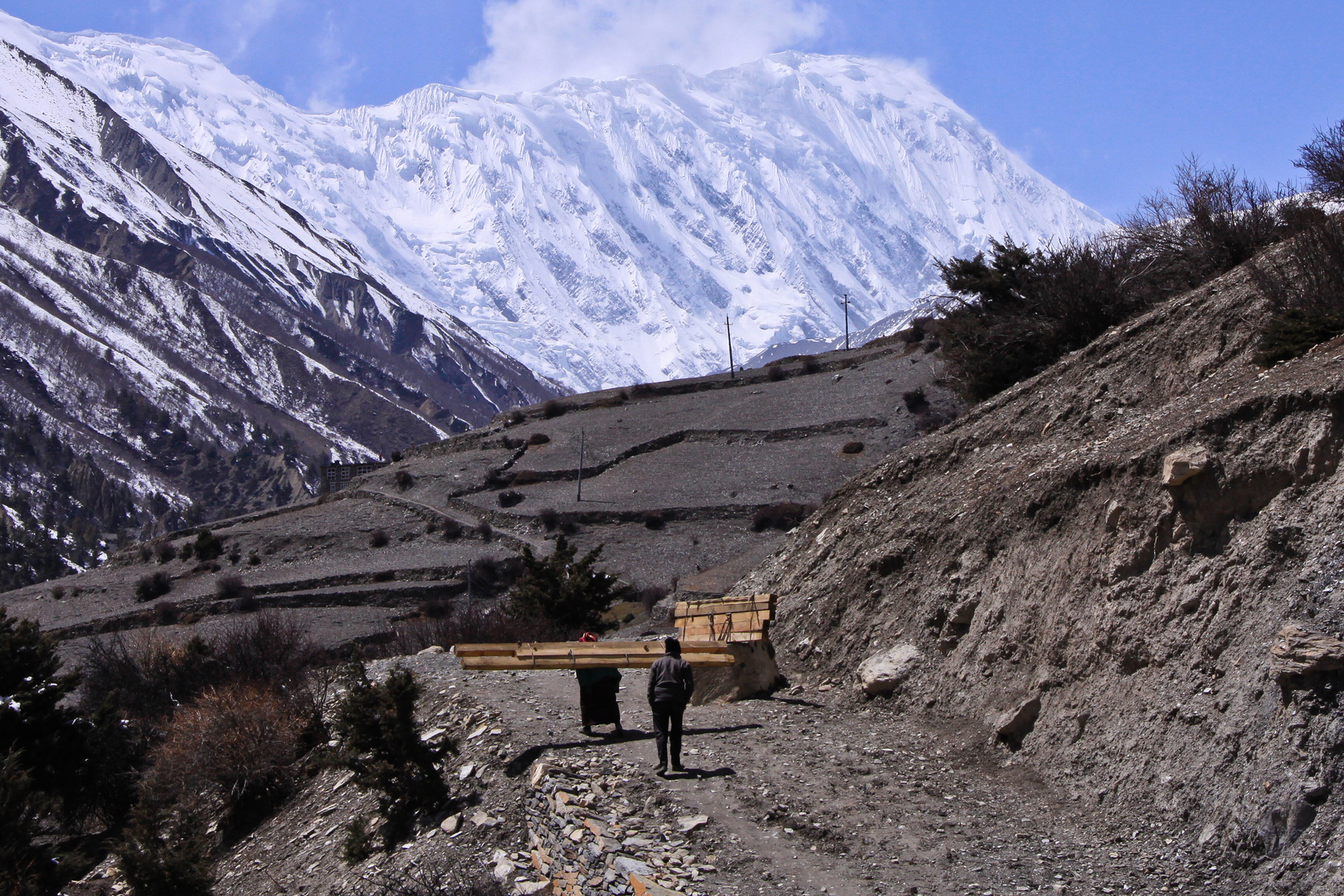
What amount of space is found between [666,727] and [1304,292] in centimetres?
748

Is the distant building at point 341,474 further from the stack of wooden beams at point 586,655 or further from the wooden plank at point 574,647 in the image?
the stack of wooden beams at point 586,655

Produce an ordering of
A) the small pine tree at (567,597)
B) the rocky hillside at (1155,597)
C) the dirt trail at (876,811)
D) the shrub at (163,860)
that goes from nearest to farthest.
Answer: the rocky hillside at (1155,597) < the dirt trail at (876,811) < the shrub at (163,860) < the small pine tree at (567,597)

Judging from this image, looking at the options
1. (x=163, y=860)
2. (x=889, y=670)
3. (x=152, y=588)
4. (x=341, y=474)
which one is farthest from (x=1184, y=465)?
(x=341, y=474)

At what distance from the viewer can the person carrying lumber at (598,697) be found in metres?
11.1

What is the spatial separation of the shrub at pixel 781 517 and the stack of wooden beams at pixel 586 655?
29982 mm

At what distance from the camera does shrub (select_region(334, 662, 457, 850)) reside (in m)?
11.2

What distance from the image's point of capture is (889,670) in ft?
37.2

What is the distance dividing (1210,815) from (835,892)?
235cm

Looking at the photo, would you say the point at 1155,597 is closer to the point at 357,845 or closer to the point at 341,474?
the point at 357,845

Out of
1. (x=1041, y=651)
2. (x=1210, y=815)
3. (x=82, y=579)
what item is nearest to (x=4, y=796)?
(x=1041, y=651)

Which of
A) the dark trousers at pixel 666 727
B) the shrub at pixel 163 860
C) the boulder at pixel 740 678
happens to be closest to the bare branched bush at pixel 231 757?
the shrub at pixel 163 860

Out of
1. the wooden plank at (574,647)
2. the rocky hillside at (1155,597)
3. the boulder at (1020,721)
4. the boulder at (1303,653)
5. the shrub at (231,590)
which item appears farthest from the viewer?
the shrub at (231,590)

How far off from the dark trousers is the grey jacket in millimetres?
46

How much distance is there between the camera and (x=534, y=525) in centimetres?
4722
